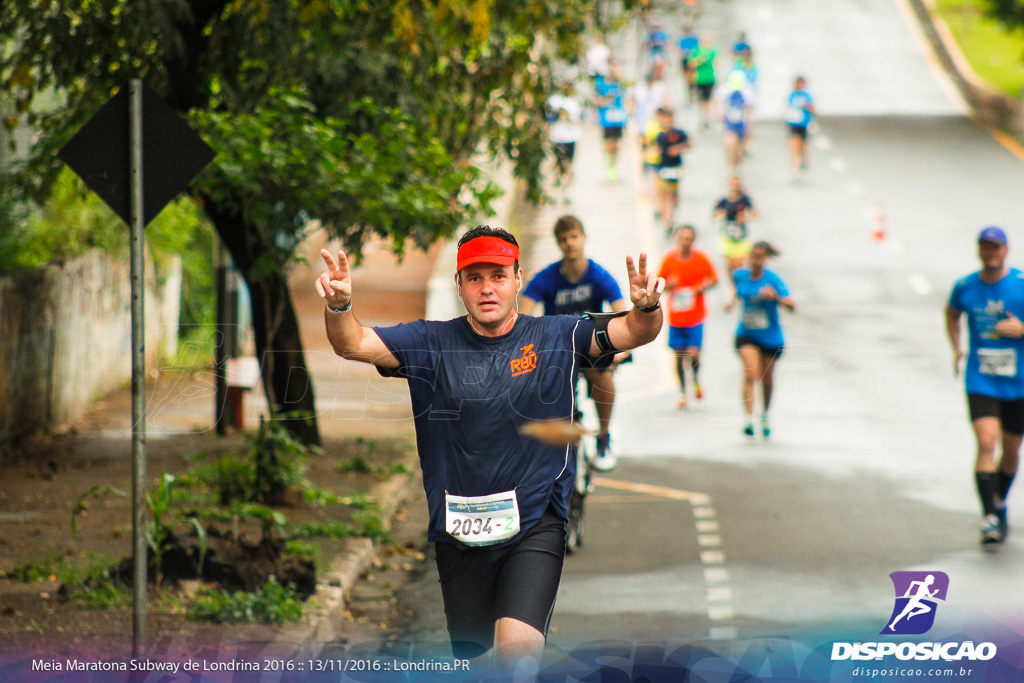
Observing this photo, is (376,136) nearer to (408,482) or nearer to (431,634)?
(408,482)

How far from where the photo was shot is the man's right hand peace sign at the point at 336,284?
4.48 m

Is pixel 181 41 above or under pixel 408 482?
above

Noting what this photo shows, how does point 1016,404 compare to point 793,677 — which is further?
point 1016,404

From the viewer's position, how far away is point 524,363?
4.73m

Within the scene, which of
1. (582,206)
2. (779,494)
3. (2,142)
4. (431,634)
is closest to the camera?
(431,634)

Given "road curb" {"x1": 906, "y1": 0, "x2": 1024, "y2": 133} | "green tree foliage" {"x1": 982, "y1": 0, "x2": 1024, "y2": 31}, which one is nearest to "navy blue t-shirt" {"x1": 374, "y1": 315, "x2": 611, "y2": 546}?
"green tree foliage" {"x1": 982, "y1": 0, "x2": 1024, "y2": 31}

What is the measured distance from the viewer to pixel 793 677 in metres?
5.20

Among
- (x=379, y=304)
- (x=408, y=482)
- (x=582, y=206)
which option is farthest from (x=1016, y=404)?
(x=582, y=206)

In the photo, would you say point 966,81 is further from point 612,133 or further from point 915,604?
point 915,604

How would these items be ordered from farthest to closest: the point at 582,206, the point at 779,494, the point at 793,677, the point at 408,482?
the point at 582,206 < the point at 408,482 < the point at 779,494 < the point at 793,677

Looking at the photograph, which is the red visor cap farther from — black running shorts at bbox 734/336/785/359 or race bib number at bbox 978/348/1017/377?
black running shorts at bbox 734/336/785/359

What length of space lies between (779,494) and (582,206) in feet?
55.2

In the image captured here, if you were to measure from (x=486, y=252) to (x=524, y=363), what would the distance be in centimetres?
42

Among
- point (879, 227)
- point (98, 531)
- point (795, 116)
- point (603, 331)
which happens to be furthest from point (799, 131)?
point (603, 331)
